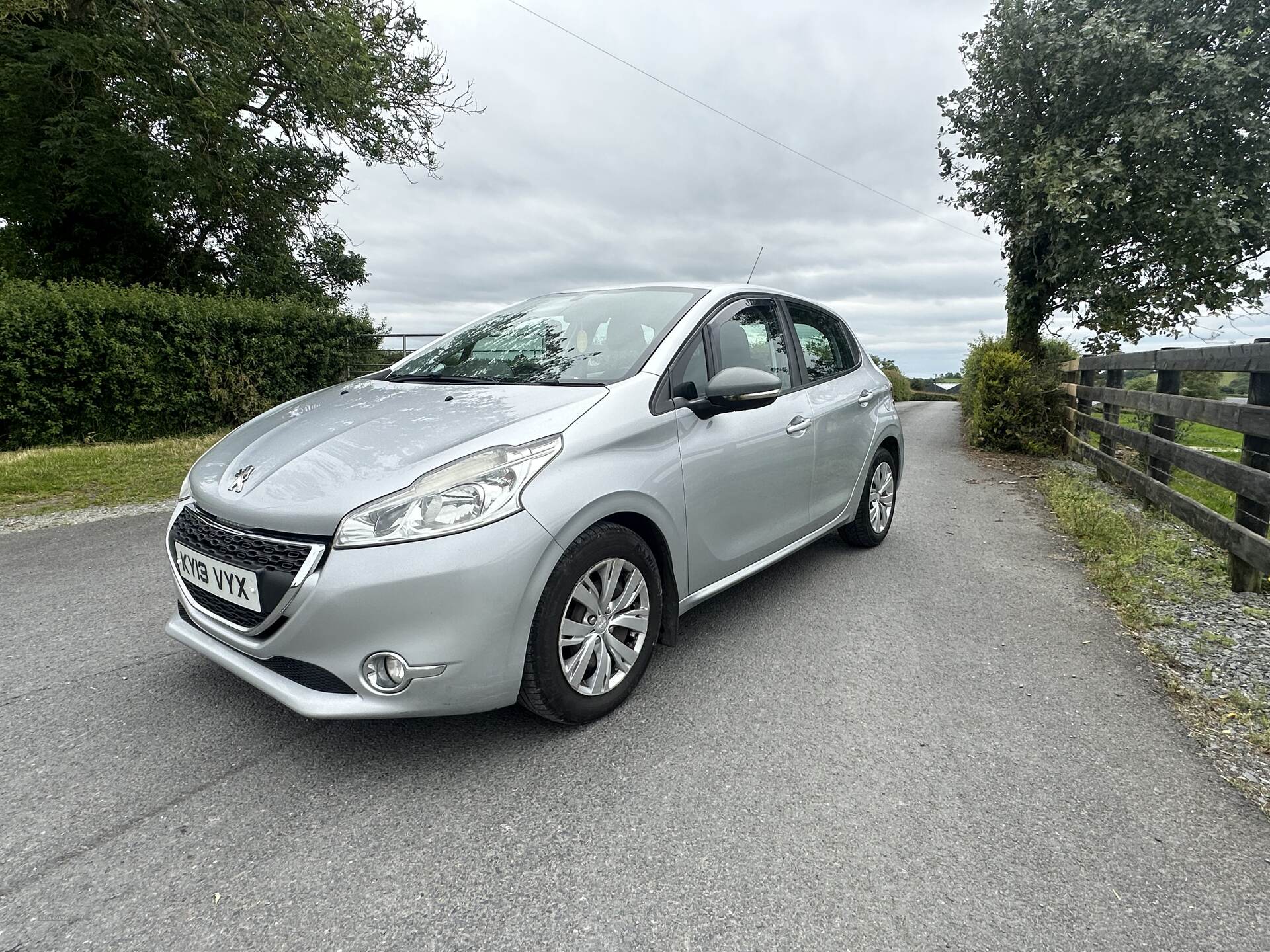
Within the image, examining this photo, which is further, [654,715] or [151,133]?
[151,133]

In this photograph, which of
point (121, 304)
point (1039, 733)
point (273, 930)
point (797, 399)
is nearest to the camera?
point (273, 930)

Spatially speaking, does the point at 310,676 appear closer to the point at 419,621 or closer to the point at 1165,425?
the point at 419,621

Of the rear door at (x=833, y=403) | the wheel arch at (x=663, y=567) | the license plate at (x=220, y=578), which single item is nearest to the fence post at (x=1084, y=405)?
the rear door at (x=833, y=403)

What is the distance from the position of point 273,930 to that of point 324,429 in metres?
1.66

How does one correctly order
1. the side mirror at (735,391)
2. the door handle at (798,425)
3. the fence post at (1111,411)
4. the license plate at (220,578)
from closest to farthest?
the license plate at (220,578) < the side mirror at (735,391) < the door handle at (798,425) < the fence post at (1111,411)

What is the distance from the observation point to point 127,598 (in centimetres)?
387

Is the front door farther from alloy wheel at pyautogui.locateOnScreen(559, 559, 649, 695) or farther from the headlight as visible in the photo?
the headlight

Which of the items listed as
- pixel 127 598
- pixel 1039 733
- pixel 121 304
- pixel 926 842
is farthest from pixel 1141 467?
pixel 121 304

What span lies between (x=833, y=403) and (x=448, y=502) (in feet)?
8.66

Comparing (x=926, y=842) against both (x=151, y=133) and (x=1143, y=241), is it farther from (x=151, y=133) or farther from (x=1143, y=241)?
(x=151, y=133)

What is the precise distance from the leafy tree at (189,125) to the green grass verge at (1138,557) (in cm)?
1177

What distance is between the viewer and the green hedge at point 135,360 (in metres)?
8.76

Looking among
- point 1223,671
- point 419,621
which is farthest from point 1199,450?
point 419,621

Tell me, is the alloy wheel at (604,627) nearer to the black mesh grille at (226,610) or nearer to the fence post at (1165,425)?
the black mesh grille at (226,610)
